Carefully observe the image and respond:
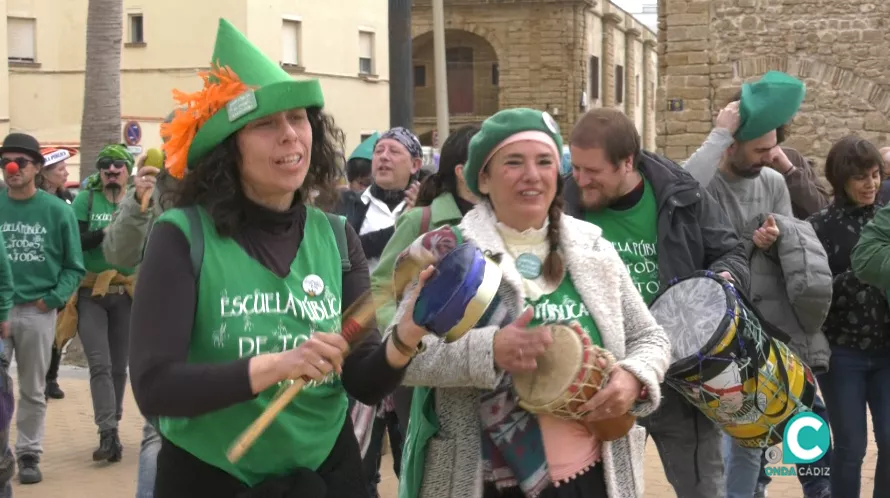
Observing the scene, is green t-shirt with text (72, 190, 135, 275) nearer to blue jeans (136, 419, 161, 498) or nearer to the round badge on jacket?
blue jeans (136, 419, 161, 498)

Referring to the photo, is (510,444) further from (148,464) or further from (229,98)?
(148,464)

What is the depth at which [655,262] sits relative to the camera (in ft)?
16.4

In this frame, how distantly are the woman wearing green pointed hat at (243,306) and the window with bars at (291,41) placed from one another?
32.1 m

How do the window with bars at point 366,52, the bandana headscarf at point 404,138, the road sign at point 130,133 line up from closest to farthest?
the bandana headscarf at point 404,138 < the road sign at point 130,133 < the window with bars at point 366,52

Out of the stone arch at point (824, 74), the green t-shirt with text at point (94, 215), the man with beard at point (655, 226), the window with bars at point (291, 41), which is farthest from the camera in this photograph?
the window with bars at point (291, 41)

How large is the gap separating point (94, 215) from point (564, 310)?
5.95 m

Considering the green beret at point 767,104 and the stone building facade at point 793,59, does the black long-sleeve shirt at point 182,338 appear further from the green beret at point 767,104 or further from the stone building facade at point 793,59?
the stone building facade at point 793,59

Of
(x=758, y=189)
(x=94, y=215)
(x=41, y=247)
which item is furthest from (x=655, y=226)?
(x=94, y=215)

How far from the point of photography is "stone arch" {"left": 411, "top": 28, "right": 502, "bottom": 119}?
149 ft

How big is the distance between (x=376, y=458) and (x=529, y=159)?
141 inches

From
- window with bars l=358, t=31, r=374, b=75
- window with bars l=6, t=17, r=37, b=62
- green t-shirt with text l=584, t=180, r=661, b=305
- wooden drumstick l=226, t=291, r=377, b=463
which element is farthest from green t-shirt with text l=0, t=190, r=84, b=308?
window with bars l=358, t=31, r=374, b=75

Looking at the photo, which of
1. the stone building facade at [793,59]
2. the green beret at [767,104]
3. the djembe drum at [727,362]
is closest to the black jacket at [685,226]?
the djembe drum at [727,362]

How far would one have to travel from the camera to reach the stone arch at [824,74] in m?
19.9

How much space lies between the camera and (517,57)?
144 ft
